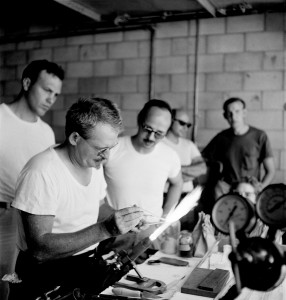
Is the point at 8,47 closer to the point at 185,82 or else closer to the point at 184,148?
the point at 185,82

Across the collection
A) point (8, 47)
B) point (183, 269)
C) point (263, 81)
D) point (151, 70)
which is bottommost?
point (183, 269)

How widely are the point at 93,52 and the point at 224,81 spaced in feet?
6.54

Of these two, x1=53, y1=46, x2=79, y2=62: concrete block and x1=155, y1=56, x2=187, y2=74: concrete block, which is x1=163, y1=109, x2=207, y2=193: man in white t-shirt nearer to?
x1=155, y1=56, x2=187, y2=74: concrete block

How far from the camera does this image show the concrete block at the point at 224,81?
5.28 m

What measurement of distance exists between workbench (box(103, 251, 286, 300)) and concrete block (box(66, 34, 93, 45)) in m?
4.31

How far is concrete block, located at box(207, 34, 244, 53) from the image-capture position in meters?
5.25

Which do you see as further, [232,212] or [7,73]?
[7,73]

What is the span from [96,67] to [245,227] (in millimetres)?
5025

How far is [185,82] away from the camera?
5.56 metres

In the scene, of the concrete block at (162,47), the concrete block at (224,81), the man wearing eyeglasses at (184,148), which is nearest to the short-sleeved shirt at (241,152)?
the man wearing eyeglasses at (184,148)

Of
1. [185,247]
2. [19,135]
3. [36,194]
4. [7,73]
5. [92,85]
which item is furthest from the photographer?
[7,73]

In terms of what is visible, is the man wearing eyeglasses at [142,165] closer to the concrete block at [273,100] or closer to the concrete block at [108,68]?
the concrete block at [273,100]

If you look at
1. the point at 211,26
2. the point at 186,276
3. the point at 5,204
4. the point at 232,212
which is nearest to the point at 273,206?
the point at 232,212

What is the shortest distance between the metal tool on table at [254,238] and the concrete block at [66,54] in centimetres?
516
